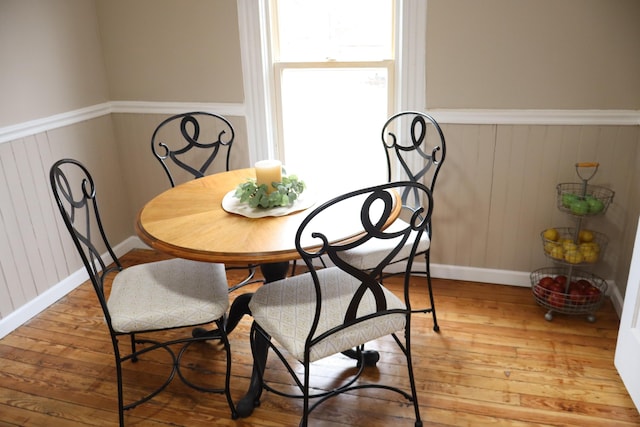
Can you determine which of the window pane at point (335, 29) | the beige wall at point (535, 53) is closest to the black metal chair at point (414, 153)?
the beige wall at point (535, 53)

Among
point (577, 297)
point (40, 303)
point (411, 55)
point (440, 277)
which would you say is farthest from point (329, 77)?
point (40, 303)

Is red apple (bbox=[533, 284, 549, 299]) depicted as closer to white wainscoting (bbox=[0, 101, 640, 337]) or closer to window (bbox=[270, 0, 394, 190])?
white wainscoting (bbox=[0, 101, 640, 337])

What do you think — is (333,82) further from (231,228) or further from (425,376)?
(425,376)

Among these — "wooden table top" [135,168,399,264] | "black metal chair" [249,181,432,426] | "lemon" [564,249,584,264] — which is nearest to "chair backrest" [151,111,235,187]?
"wooden table top" [135,168,399,264]

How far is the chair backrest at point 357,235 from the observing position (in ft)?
5.08

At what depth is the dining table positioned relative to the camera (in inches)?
69.2

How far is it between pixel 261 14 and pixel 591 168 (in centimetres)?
183

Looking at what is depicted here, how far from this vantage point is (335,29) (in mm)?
2830

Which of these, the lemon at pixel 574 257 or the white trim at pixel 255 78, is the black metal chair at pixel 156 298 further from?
the lemon at pixel 574 257

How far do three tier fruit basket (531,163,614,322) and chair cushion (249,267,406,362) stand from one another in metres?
1.08

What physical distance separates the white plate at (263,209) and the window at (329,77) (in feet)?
2.11

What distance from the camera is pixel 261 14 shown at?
288 centimetres

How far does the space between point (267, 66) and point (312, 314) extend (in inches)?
64.0

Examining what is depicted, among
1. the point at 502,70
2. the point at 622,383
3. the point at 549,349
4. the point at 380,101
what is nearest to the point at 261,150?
the point at 380,101
